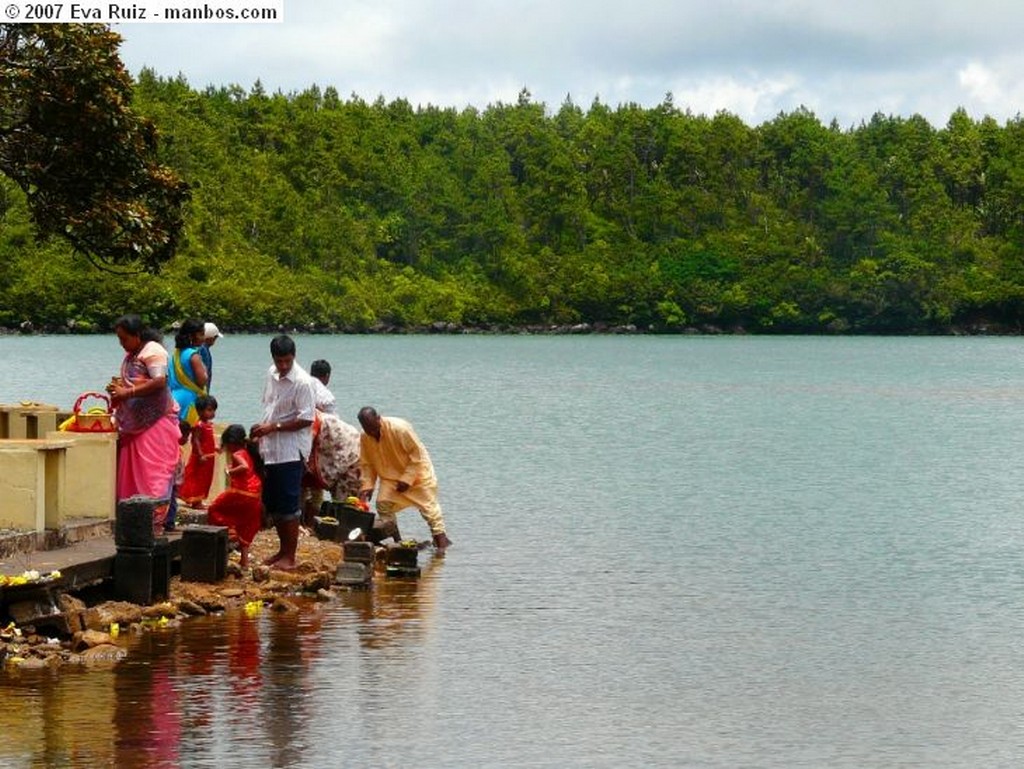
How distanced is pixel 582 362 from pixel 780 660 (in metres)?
88.5

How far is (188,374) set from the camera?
1667 centimetres

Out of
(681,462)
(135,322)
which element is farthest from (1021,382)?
(135,322)

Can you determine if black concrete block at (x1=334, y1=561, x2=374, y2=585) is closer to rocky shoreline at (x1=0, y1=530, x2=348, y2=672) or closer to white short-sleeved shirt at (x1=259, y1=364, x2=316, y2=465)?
rocky shoreline at (x1=0, y1=530, x2=348, y2=672)

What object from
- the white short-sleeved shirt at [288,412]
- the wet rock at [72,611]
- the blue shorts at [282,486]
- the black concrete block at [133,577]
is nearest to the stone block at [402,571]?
the blue shorts at [282,486]

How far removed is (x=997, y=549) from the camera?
22688 millimetres

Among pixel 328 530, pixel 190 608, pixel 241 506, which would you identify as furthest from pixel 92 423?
pixel 328 530

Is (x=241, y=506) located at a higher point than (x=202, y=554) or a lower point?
higher

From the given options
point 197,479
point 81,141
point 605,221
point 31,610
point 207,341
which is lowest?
point 31,610

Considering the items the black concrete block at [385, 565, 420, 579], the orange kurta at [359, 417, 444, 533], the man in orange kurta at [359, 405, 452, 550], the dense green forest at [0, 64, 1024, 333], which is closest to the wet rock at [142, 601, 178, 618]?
the black concrete block at [385, 565, 420, 579]

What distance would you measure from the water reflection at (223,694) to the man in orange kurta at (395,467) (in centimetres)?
325

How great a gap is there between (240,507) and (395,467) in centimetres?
283

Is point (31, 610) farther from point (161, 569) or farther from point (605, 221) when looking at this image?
point (605, 221)

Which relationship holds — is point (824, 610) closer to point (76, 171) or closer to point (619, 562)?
point (619, 562)

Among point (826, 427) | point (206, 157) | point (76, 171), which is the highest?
point (206, 157)
